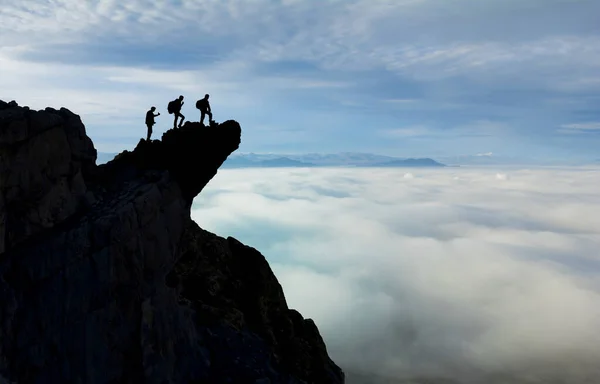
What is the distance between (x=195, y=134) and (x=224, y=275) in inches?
536

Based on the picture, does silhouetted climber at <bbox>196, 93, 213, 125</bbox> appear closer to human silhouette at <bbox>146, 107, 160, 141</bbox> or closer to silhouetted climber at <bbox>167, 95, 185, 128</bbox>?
silhouetted climber at <bbox>167, 95, 185, 128</bbox>

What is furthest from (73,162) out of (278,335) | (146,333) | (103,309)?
(278,335)

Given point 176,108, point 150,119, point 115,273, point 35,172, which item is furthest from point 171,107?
point 115,273

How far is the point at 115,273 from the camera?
1123 inches

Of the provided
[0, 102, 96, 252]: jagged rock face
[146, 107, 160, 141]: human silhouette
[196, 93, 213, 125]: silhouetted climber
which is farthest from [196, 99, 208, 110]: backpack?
[0, 102, 96, 252]: jagged rock face

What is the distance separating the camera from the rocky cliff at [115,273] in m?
26.2

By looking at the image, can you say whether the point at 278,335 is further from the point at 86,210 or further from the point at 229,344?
the point at 86,210

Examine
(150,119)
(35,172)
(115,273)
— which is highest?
(150,119)

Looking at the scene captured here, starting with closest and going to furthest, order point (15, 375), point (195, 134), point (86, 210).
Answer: point (15, 375)
point (86, 210)
point (195, 134)

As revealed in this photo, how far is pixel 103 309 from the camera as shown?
27.7 m

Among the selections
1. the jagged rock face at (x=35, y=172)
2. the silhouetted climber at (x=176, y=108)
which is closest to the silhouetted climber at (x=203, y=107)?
the silhouetted climber at (x=176, y=108)

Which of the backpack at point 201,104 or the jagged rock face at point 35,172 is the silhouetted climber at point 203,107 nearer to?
the backpack at point 201,104

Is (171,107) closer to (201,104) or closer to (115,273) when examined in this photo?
(201,104)

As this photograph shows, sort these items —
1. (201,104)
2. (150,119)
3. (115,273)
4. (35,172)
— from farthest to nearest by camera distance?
(201,104) < (150,119) < (115,273) < (35,172)
